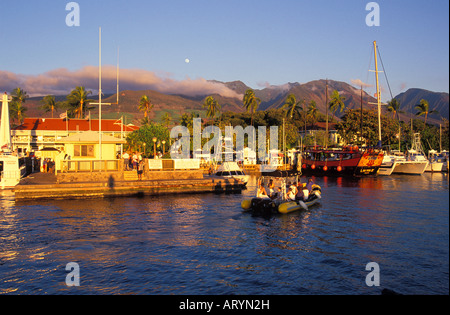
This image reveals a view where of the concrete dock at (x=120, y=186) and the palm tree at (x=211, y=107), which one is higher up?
the palm tree at (x=211, y=107)

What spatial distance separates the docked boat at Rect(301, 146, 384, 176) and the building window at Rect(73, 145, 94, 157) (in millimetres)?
41463

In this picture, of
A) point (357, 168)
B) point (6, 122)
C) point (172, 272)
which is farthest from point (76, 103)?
point (172, 272)

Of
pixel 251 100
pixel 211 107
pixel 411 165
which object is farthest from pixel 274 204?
pixel 211 107

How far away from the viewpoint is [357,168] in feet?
215

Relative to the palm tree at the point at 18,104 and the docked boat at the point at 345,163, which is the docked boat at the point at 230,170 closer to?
the docked boat at the point at 345,163

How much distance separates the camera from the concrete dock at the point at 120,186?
3616cm

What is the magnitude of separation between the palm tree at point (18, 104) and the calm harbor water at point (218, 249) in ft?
363

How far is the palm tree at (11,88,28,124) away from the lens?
129750 mm

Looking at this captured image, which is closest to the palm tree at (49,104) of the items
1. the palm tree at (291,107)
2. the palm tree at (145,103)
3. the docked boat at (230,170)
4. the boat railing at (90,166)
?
the palm tree at (145,103)

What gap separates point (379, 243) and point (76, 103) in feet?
382

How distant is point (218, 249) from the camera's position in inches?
814

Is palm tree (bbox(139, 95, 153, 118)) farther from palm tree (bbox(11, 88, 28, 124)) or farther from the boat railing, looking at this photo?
the boat railing

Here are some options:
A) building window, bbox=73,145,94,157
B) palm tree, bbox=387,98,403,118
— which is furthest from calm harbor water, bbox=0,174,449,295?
palm tree, bbox=387,98,403,118
